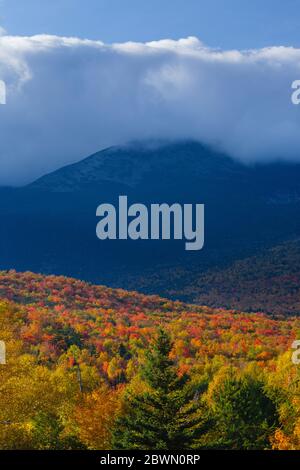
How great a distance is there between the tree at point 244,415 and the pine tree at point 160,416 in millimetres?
6478

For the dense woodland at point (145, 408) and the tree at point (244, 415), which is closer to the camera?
the dense woodland at point (145, 408)

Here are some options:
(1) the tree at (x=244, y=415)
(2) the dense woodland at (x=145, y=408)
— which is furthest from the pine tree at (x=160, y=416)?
(1) the tree at (x=244, y=415)

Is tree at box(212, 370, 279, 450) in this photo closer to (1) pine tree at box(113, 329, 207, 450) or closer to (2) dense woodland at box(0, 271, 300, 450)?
(2) dense woodland at box(0, 271, 300, 450)

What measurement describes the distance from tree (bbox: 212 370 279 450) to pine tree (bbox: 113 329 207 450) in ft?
21.3

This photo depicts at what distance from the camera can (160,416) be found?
40.1 m

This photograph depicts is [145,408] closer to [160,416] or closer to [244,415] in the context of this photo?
[160,416]

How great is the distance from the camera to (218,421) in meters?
50.3

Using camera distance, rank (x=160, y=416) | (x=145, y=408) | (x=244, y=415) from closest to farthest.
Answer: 1. (x=160, y=416)
2. (x=145, y=408)
3. (x=244, y=415)

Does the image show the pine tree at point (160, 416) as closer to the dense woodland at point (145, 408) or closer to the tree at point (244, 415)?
the dense woodland at point (145, 408)

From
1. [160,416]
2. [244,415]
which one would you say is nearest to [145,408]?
[160,416]

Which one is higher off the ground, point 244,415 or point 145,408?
point 145,408

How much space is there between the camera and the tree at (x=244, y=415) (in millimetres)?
47812

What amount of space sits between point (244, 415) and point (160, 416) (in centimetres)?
1315
